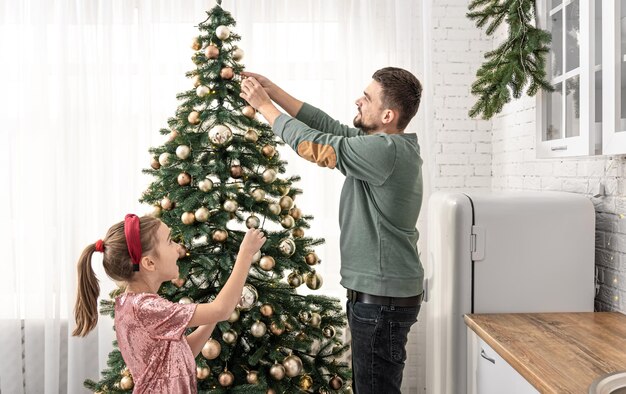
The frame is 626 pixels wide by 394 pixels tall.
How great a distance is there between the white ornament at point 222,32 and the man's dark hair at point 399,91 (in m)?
0.65

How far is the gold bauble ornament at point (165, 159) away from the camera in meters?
2.33

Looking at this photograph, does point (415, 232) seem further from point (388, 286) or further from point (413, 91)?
point (413, 91)

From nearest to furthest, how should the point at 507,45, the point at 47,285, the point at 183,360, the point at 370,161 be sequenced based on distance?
the point at 183,360, the point at 370,161, the point at 507,45, the point at 47,285

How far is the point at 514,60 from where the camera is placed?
2.44m

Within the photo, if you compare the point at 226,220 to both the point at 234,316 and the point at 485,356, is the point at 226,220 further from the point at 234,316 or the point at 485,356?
the point at 485,356

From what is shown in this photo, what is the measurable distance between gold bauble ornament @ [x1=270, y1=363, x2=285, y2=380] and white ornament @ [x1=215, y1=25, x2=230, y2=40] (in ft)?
4.47

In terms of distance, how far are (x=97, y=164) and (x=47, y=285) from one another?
812mm

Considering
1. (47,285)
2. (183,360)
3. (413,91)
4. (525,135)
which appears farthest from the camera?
(47,285)

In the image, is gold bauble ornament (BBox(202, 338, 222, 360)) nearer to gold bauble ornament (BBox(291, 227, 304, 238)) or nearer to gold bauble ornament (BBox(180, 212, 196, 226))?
gold bauble ornament (BBox(180, 212, 196, 226))

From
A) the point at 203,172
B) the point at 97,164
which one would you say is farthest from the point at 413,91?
the point at 97,164

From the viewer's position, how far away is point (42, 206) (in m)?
3.56

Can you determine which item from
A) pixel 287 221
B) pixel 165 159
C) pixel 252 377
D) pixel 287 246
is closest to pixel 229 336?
pixel 252 377

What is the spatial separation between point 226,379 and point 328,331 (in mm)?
522

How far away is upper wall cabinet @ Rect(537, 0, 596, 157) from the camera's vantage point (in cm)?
191
